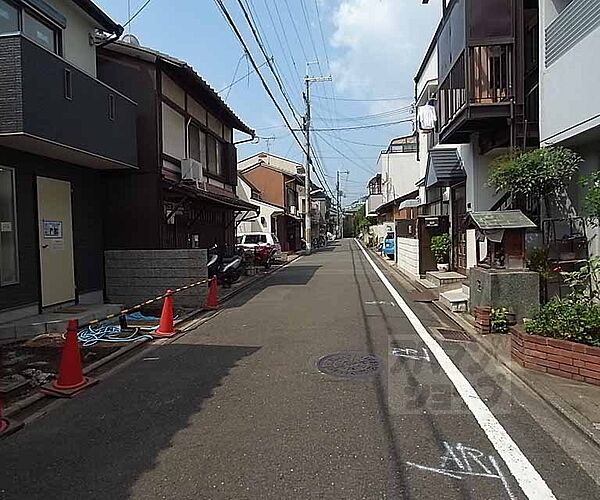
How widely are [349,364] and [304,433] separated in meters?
2.43

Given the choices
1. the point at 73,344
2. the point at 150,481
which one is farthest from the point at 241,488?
the point at 73,344

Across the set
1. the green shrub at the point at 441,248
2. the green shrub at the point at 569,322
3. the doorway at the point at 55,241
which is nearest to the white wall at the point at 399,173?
the green shrub at the point at 441,248

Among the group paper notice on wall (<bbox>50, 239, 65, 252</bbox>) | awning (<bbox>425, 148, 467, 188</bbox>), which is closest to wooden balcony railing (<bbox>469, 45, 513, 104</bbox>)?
awning (<bbox>425, 148, 467, 188</bbox>)

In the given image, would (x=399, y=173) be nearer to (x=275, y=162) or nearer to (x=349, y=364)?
(x=275, y=162)

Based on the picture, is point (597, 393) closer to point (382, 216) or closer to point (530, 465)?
point (530, 465)

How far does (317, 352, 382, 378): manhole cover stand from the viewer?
655cm

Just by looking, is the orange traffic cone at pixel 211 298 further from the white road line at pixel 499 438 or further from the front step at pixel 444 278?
the front step at pixel 444 278

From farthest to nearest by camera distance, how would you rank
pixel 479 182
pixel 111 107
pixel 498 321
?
1. pixel 479 182
2. pixel 111 107
3. pixel 498 321

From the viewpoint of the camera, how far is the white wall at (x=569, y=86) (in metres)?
8.29

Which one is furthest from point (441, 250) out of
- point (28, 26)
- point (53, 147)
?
point (28, 26)

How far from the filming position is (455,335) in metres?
8.98

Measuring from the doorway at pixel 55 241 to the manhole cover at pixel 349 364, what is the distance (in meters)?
5.96

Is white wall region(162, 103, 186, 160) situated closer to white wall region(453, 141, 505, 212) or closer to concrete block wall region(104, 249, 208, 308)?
concrete block wall region(104, 249, 208, 308)

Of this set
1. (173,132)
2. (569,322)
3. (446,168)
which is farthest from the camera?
(446,168)
